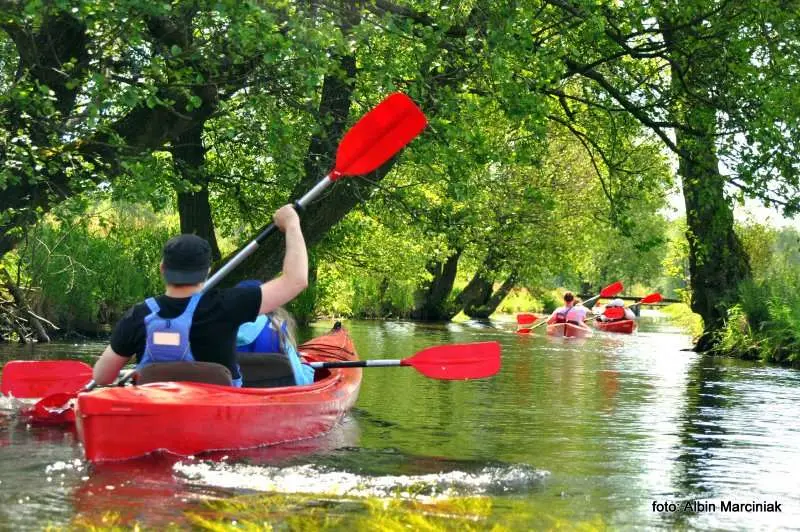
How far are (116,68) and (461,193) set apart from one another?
3.05 m

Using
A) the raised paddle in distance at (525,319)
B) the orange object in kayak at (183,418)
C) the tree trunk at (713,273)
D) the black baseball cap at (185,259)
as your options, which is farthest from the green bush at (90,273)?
the raised paddle in distance at (525,319)

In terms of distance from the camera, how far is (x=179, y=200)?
13586 millimetres

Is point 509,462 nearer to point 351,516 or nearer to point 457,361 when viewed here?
point 457,361

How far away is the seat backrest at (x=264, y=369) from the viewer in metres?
7.50

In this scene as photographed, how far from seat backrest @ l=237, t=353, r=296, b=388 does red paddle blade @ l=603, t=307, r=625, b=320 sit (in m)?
20.5

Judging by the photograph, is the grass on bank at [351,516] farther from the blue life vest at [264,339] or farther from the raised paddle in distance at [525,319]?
the raised paddle in distance at [525,319]

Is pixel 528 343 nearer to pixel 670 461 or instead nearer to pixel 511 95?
pixel 511 95

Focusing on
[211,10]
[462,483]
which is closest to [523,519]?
[462,483]

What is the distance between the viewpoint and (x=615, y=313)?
89.6ft

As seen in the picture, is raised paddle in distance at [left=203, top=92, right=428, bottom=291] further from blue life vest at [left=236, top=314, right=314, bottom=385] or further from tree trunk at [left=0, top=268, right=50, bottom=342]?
tree trunk at [left=0, top=268, right=50, bottom=342]

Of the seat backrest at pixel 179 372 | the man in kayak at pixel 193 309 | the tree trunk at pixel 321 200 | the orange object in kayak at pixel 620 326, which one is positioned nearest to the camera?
the man in kayak at pixel 193 309

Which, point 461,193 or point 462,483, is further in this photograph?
point 461,193

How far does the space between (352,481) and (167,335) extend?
125cm

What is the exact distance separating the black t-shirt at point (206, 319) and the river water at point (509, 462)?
615 mm
